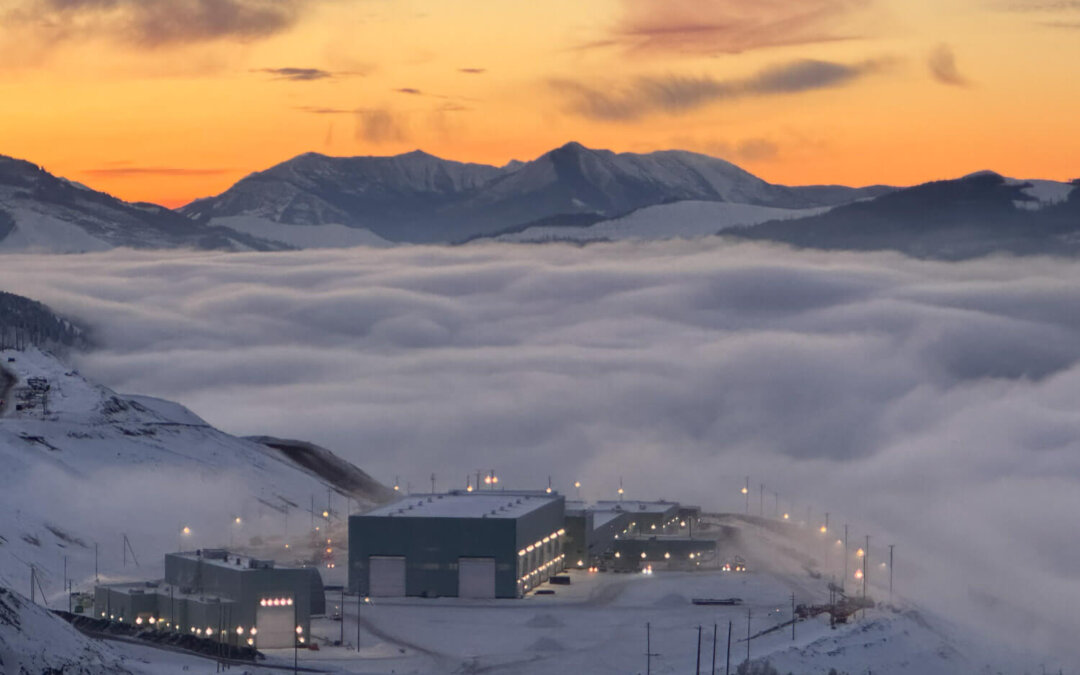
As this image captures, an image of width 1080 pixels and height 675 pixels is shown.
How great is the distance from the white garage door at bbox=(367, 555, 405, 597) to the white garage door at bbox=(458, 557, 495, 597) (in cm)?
325

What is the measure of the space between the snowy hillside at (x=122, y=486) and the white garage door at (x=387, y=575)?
14882 millimetres

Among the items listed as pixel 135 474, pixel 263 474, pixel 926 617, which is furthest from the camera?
pixel 263 474

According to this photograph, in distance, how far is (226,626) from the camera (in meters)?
94.8

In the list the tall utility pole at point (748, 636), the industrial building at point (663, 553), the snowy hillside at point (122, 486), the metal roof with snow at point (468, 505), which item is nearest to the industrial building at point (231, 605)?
the snowy hillside at point (122, 486)

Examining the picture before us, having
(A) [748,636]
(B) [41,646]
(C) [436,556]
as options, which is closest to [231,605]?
(B) [41,646]

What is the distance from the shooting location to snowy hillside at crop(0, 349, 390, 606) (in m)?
131

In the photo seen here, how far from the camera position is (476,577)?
113625mm

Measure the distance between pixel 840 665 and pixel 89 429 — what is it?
84.1 meters

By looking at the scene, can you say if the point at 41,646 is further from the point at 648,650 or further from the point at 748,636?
the point at 748,636

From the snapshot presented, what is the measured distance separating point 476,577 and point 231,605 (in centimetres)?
2110

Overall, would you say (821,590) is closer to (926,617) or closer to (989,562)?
(926,617)

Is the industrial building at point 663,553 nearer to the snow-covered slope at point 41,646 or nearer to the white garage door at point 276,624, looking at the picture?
the white garage door at point 276,624

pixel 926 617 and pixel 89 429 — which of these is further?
pixel 89 429

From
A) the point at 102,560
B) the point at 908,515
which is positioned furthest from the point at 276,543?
the point at 908,515
